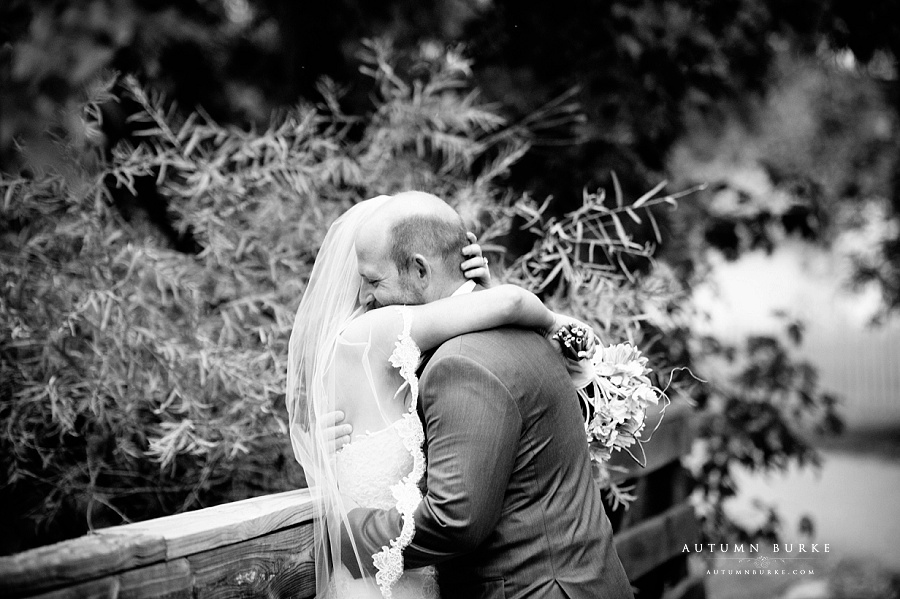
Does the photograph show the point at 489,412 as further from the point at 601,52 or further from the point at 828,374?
the point at 828,374

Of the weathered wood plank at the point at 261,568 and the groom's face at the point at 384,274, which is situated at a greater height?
the groom's face at the point at 384,274

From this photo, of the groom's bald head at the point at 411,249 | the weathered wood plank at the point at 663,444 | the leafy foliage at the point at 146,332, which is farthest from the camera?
the weathered wood plank at the point at 663,444

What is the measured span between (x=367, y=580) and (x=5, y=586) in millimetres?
871

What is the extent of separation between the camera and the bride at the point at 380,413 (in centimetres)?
212

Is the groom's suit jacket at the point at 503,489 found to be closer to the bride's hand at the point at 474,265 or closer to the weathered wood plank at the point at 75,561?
the bride's hand at the point at 474,265

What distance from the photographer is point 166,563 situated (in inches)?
72.2

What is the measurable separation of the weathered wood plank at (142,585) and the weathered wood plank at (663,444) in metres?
2.03

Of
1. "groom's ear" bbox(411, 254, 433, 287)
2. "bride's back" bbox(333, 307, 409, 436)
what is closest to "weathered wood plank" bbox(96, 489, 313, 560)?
"bride's back" bbox(333, 307, 409, 436)

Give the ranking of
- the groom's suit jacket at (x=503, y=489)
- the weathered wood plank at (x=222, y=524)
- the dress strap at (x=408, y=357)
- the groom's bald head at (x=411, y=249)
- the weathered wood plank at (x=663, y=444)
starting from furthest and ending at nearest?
the weathered wood plank at (x=663, y=444) < the groom's bald head at (x=411, y=249) < the dress strap at (x=408, y=357) < the groom's suit jacket at (x=503, y=489) < the weathered wood plank at (x=222, y=524)

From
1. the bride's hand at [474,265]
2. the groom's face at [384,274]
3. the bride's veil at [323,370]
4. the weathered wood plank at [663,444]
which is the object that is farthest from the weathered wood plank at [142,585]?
the weathered wood plank at [663,444]

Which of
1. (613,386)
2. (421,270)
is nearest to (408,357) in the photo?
(421,270)

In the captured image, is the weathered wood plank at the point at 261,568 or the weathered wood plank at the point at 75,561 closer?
the weathered wood plank at the point at 75,561

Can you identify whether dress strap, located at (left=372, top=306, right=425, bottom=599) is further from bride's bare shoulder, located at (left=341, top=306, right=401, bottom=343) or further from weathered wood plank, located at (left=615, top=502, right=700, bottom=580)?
weathered wood plank, located at (left=615, top=502, right=700, bottom=580)

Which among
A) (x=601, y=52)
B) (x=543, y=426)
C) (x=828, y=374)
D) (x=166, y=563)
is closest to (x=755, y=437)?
(x=601, y=52)
